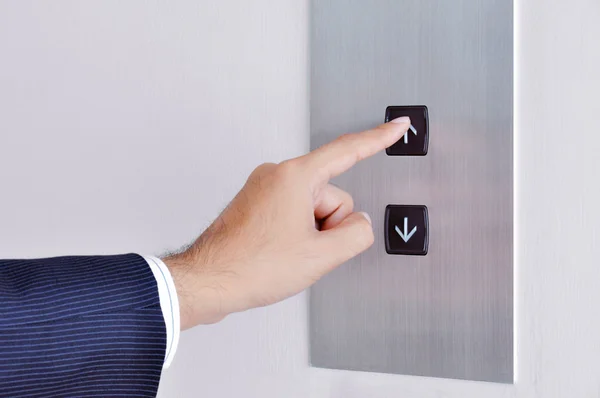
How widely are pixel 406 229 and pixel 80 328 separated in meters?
0.29

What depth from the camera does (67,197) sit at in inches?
30.9

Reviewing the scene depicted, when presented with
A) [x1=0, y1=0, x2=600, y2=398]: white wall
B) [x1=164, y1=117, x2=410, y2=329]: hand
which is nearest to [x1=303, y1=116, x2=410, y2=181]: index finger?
[x1=164, y1=117, x2=410, y2=329]: hand

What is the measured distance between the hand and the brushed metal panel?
92 mm

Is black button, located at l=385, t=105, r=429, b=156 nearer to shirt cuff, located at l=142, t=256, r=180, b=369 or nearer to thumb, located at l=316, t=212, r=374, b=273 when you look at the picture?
thumb, located at l=316, t=212, r=374, b=273

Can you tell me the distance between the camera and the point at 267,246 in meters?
0.58

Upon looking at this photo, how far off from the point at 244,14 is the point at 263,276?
0.27 meters

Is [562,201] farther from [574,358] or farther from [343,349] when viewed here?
[343,349]

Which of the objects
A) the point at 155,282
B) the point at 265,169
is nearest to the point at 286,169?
the point at 265,169

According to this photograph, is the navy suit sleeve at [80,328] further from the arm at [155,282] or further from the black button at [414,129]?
the black button at [414,129]

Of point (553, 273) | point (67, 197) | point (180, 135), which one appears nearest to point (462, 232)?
point (553, 273)

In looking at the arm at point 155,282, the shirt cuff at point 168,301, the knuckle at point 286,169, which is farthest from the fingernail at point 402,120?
the shirt cuff at point 168,301

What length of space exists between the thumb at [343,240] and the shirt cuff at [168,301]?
0.12 meters

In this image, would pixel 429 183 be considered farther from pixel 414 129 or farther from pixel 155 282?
pixel 155 282

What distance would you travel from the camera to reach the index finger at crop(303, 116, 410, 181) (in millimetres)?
591
